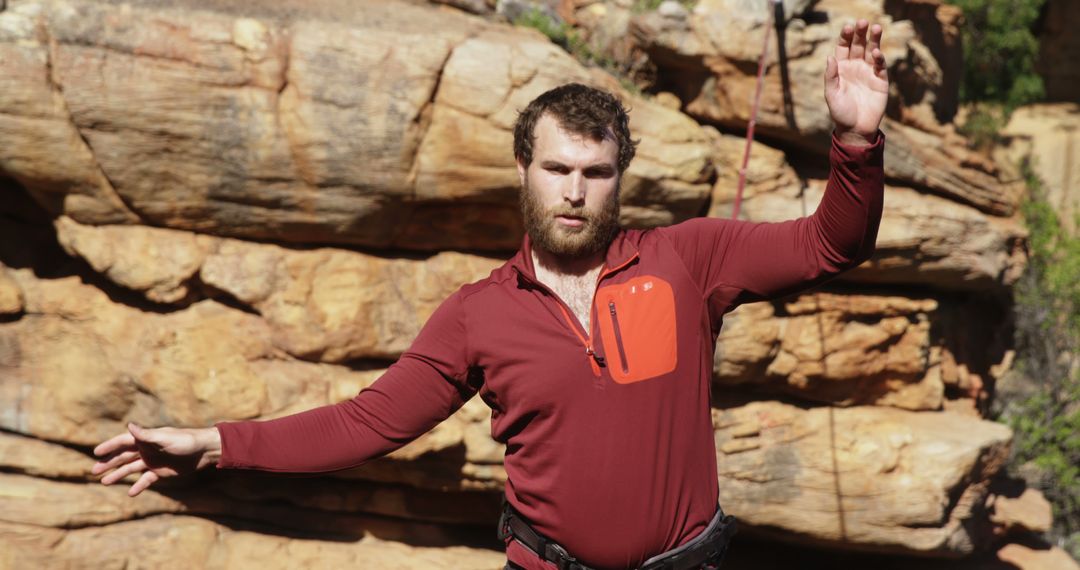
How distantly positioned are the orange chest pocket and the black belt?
490 millimetres

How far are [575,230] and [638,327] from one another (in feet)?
1.08

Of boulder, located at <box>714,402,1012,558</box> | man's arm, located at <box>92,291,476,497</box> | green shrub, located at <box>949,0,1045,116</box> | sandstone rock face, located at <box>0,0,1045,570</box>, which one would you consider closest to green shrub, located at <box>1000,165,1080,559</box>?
sandstone rock face, located at <box>0,0,1045,570</box>

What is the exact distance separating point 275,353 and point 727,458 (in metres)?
2.83

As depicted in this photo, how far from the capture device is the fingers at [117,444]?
9.40 ft

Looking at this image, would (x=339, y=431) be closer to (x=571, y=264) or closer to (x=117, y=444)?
(x=117, y=444)

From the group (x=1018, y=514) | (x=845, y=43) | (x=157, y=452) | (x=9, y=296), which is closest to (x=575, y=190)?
(x=845, y=43)

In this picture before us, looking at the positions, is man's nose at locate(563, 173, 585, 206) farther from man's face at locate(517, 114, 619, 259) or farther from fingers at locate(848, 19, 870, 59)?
fingers at locate(848, 19, 870, 59)

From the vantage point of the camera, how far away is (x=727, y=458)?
21.3 ft

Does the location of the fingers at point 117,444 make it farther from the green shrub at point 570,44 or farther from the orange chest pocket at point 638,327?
the green shrub at point 570,44

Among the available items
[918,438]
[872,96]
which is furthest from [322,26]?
[918,438]

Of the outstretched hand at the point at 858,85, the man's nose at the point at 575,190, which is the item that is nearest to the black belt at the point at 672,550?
the man's nose at the point at 575,190

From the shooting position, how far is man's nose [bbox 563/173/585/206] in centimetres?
291

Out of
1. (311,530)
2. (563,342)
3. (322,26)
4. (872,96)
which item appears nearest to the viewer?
(872,96)

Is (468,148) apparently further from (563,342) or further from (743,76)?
(563,342)
